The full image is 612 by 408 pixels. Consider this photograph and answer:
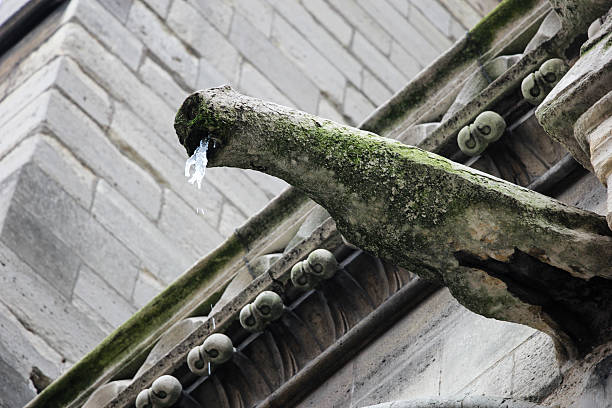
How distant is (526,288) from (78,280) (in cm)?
Result: 384

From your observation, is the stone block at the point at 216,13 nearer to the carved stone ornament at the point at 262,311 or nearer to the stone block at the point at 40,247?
the stone block at the point at 40,247

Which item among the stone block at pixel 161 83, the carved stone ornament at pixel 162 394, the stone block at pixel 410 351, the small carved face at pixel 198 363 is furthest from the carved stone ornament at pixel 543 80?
the stone block at pixel 161 83

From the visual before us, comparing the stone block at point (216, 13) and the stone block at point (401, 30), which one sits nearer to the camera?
the stone block at point (216, 13)

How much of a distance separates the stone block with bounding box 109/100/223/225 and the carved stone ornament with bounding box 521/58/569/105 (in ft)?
12.3

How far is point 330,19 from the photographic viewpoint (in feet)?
32.1

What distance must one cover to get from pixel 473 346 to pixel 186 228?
401 cm

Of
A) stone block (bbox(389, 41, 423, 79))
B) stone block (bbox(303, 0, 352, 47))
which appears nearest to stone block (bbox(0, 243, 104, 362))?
stone block (bbox(303, 0, 352, 47))

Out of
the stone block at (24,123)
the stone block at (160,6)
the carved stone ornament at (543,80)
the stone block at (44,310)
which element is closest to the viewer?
the carved stone ornament at (543,80)

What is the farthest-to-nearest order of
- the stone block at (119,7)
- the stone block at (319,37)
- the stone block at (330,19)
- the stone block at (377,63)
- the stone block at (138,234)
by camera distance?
1. the stone block at (377,63)
2. the stone block at (330,19)
3. the stone block at (319,37)
4. the stone block at (119,7)
5. the stone block at (138,234)

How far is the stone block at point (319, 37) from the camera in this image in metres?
9.45

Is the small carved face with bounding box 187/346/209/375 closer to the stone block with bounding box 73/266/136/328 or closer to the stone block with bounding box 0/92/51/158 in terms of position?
the stone block with bounding box 73/266/136/328

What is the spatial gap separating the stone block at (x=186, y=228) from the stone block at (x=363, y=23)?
2837 millimetres

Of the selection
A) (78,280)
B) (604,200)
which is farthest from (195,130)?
(78,280)

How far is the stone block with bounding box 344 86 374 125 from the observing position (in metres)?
9.24
